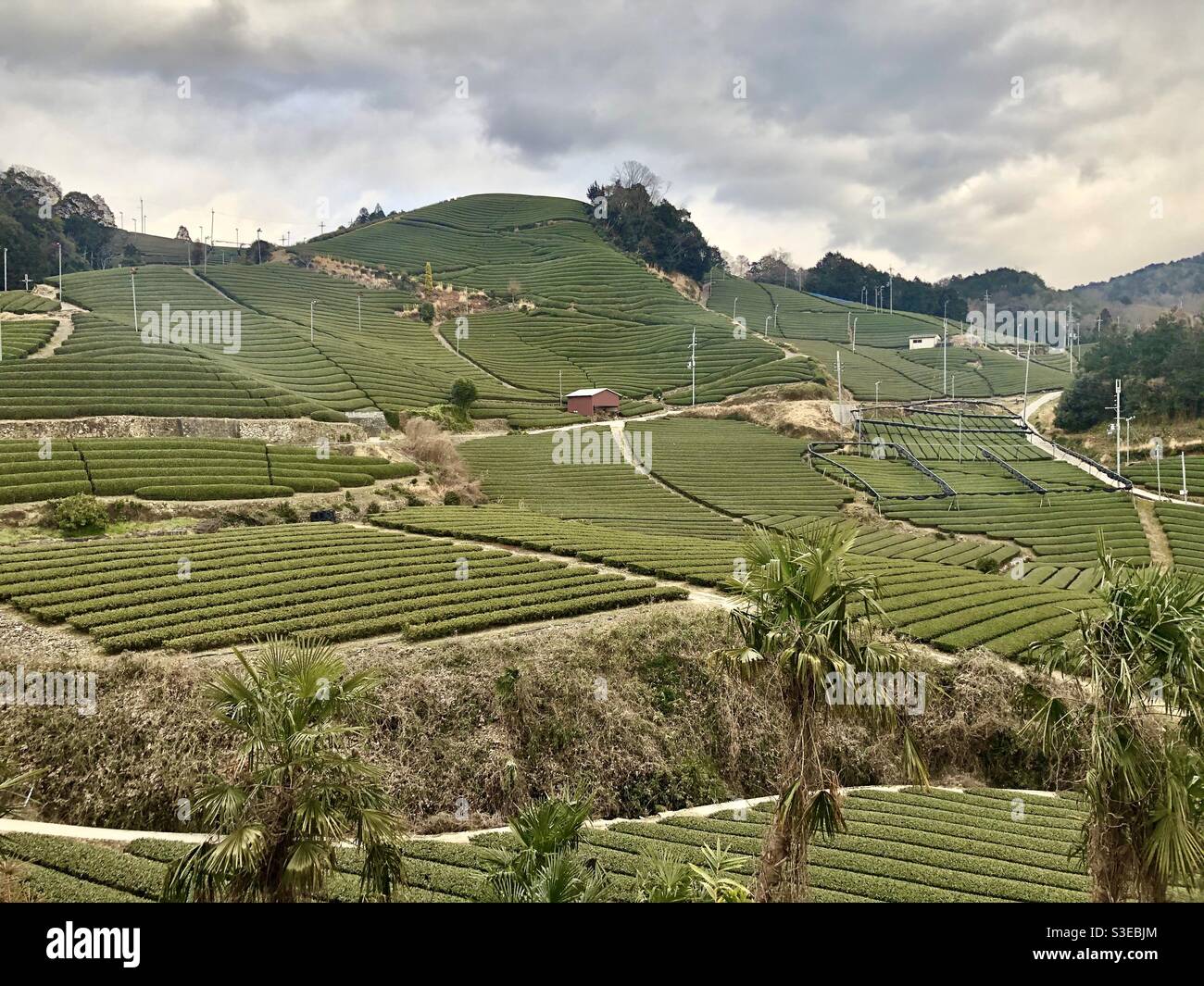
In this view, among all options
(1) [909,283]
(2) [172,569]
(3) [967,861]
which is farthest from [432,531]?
(1) [909,283]

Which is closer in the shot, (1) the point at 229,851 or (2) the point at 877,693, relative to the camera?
(1) the point at 229,851

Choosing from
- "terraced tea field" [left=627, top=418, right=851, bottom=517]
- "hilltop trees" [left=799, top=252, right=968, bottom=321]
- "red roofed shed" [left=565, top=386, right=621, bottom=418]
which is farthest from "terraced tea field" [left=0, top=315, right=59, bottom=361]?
"hilltop trees" [left=799, top=252, right=968, bottom=321]

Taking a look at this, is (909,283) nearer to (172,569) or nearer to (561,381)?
(561,381)

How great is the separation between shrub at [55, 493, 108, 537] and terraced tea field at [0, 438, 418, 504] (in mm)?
1855

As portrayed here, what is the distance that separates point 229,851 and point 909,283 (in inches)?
7730

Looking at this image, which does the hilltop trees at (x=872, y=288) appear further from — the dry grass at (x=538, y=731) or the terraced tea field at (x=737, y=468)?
the dry grass at (x=538, y=731)

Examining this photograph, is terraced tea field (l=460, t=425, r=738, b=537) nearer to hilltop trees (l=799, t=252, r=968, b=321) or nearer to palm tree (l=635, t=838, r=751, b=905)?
palm tree (l=635, t=838, r=751, b=905)

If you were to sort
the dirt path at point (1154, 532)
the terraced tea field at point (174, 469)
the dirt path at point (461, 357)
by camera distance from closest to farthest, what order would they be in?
the terraced tea field at point (174, 469) → the dirt path at point (1154, 532) → the dirt path at point (461, 357)

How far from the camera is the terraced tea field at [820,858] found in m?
13.2

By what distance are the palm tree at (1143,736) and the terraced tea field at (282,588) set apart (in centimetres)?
1836

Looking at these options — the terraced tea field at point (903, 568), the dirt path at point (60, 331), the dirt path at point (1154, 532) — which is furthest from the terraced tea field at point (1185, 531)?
the dirt path at point (60, 331)

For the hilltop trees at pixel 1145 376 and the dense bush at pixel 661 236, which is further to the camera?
the dense bush at pixel 661 236
